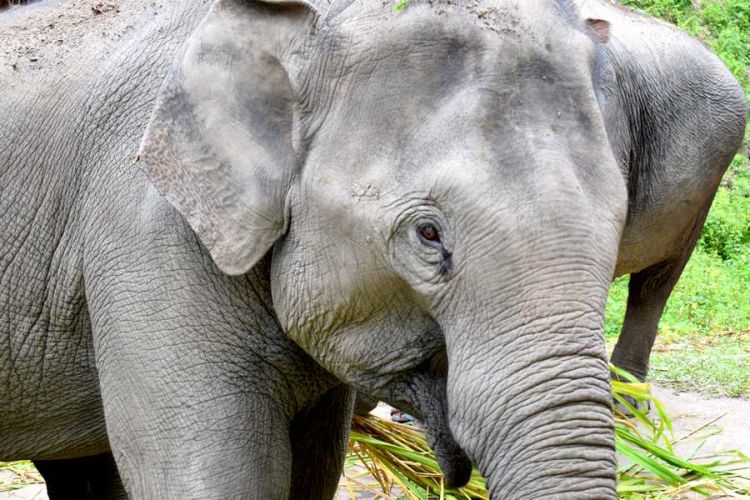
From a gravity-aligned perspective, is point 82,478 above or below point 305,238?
below

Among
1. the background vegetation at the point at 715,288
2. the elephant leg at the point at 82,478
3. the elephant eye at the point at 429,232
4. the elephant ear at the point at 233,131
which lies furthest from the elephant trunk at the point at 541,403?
the background vegetation at the point at 715,288

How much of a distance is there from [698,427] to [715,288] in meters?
3.32

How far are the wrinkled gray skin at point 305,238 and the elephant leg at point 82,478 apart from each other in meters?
0.76

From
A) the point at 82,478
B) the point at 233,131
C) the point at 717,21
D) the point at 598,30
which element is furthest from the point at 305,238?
the point at 717,21

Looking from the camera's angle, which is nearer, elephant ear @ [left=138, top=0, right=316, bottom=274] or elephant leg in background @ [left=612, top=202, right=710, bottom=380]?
elephant ear @ [left=138, top=0, right=316, bottom=274]

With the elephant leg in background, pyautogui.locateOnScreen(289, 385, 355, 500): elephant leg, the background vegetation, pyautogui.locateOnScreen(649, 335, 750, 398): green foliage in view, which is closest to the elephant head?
pyautogui.locateOnScreen(289, 385, 355, 500): elephant leg

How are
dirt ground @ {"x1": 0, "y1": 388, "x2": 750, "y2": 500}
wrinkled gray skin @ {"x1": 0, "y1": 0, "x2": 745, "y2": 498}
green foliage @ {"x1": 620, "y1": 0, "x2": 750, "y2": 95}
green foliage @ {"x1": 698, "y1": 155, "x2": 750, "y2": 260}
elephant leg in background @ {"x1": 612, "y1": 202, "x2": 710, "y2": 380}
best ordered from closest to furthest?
wrinkled gray skin @ {"x1": 0, "y1": 0, "x2": 745, "y2": 498}, dirt ground @ {"x1": 0, "y1": 388, "x2": 750, "y2": 500}, elephant leg in background @ {"x1": 612, "y1": 202, "x2": 710, "y2": 380}, green foliage @ {"x1": 698, "y1": 155, "x2": 750, "y2": 260}, green foliage @ {"x1": 620, "y1": 0, "x2": 750, "y2": 95}

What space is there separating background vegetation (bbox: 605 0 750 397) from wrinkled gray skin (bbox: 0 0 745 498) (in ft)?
10.9

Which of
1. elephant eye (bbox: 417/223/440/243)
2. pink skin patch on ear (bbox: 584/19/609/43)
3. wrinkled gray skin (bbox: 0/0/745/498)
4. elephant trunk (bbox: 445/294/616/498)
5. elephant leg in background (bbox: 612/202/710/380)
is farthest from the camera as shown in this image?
elephant leg in background (bbox: 612/202/710/380)

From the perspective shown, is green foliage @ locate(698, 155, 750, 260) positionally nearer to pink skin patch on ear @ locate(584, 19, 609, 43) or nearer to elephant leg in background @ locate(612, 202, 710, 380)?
elephant leg in background @ locate(612, 202, 710, 380)

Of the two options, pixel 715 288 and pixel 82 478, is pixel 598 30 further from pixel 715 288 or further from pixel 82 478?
pixel 715 288

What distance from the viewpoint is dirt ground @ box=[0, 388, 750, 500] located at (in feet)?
16.0

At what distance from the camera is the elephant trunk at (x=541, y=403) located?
229 cm

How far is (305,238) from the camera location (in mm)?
2732
